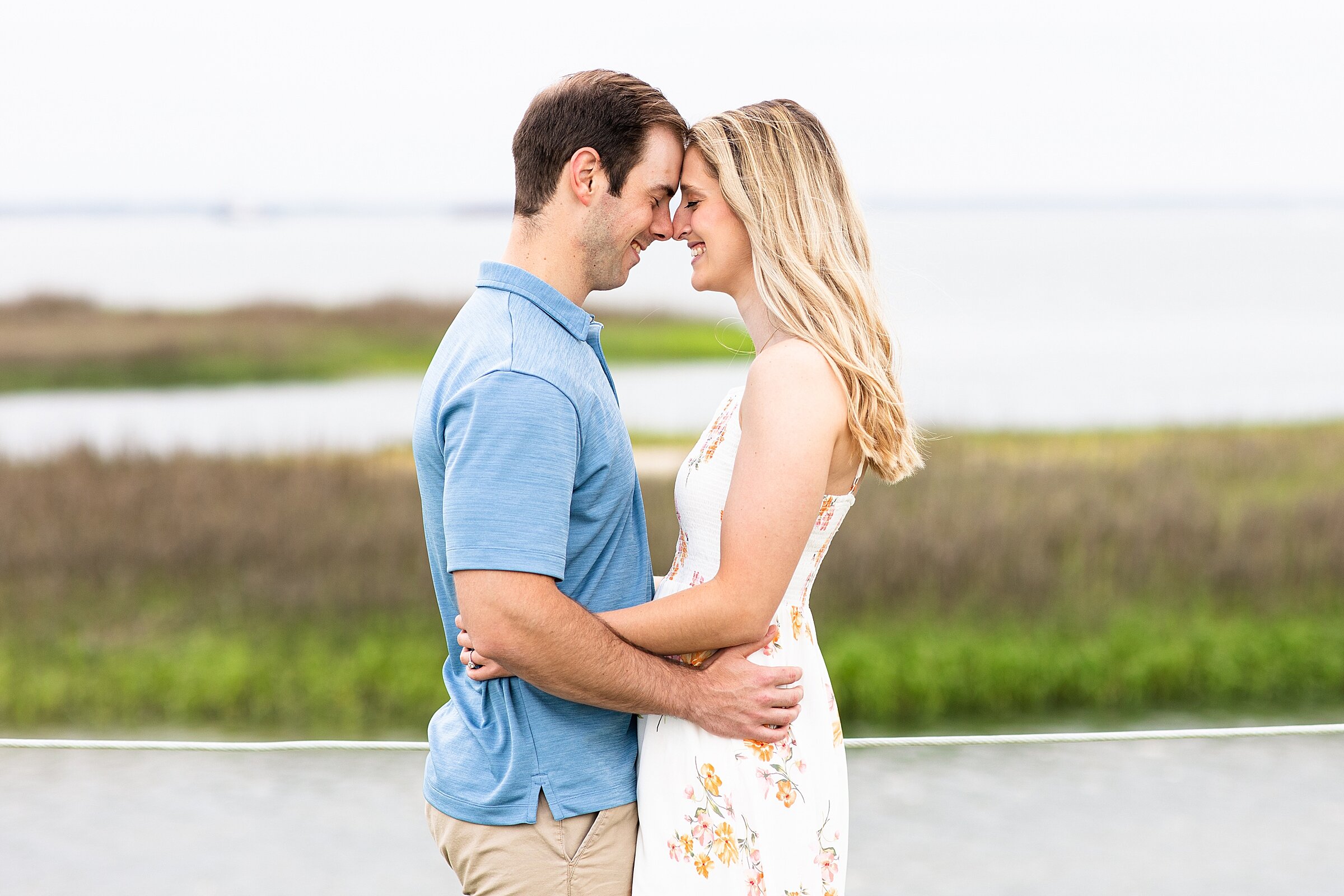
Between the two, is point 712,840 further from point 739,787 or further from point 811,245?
point 811,245

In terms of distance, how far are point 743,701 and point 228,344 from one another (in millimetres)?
25227

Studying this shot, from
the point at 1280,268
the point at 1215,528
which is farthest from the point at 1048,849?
the point at 1280,268

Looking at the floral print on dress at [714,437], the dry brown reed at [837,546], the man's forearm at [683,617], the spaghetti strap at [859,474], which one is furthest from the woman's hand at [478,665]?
the dry brown reed at [837,546]

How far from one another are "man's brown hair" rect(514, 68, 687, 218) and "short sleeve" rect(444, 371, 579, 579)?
33cm

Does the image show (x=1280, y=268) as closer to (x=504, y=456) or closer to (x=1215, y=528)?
(x=1215, y=528)

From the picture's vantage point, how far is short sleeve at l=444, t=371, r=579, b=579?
4.83 ft

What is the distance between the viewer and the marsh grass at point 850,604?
19.8ft

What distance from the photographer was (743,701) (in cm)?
164

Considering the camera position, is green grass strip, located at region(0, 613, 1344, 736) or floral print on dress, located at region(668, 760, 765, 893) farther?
green grass strip, located at region(0, 613, 1344, 736)

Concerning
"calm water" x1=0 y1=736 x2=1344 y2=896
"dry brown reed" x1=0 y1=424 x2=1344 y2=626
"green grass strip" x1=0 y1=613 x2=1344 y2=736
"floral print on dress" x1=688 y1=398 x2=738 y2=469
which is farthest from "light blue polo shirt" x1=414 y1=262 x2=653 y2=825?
"dry brown reed" x1=0 y1=424 x2=1344 y2=626

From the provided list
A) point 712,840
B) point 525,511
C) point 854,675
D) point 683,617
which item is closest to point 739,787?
point 712,840

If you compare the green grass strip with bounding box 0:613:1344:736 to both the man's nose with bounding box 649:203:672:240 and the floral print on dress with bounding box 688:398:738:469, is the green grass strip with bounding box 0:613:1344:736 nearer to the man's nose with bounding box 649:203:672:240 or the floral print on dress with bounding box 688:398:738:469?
the floral print on dress with bounding box 688:398:738:469

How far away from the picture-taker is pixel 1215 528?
739 centimetres

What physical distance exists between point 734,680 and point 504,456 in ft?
1.48
